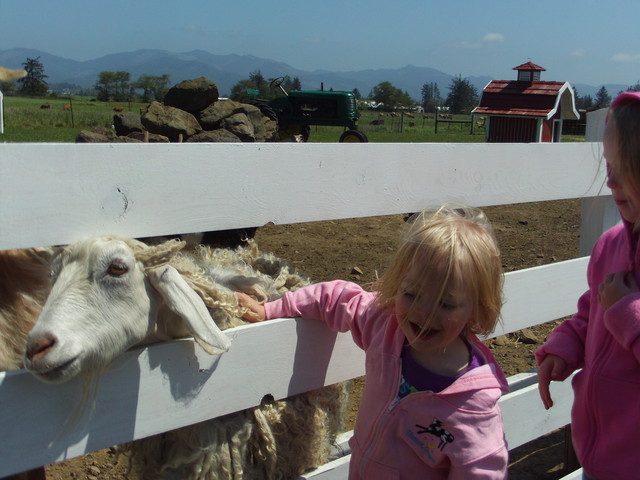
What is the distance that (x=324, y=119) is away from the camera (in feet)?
54.0

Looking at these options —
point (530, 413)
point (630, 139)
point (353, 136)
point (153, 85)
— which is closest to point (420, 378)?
point (630, 139)

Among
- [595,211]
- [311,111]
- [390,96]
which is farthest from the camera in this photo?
[390,96]

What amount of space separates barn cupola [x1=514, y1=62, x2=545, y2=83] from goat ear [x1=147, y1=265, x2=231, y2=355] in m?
16.1

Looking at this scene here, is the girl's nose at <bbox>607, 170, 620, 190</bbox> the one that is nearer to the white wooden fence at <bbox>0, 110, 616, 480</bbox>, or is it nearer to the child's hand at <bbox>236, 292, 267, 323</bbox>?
the white wooden fence at <bbox>0, 110, 616, 480</bbox>

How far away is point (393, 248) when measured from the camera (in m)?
6.72

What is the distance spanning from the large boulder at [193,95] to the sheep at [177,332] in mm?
12796

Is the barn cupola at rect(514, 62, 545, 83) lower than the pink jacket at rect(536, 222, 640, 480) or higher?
higher

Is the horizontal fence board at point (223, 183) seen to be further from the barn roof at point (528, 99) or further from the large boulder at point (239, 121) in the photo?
the barn roof at point (528, 99)

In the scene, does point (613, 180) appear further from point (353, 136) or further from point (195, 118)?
point (353, 136)

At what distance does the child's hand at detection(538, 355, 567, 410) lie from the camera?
168 centimetres

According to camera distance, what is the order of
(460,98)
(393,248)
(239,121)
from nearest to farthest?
(393,248) < (239,121) < (460,98)

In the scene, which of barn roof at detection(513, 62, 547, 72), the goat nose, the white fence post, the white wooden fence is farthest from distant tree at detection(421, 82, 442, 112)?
the goat nose

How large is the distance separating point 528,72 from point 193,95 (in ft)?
29.5

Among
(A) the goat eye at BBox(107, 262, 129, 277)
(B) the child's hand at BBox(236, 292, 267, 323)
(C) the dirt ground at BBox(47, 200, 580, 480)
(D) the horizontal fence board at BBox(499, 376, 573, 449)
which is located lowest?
(C) the dirt ground at BBox(47, 200, 580, 480)
